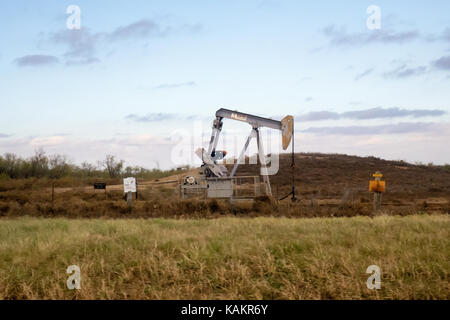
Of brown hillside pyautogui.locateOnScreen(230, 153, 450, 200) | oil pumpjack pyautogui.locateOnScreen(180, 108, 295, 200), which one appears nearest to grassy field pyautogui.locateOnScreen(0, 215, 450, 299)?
oil pumpjack pyautogui.locateOnScreen(180, 108, 295, 200)

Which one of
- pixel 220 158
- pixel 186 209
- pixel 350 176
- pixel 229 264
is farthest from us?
pixel 350 176

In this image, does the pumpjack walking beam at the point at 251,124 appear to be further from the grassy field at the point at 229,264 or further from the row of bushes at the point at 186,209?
the grassy field at the point at 229,264

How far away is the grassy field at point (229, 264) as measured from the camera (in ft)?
20.7

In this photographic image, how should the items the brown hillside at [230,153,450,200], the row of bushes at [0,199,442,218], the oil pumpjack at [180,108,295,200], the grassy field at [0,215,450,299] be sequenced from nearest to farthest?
the grassy field at [0,215,450,299] → the row of bushes at [0,199,442,218] → the oil pumpjack at [180,108,295,200] → the brown hillside at [230,153,450,200]

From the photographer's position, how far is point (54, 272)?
23.2 feet

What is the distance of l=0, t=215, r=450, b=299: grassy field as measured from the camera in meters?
6.30

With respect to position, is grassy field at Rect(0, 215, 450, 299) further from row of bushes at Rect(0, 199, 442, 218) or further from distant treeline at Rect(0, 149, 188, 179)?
distant treeline at Rect(0, 149, 188, 179)

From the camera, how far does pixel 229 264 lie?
715 centimetres

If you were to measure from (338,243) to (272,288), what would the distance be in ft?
8.31

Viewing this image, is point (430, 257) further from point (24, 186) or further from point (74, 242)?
point (24, 186)

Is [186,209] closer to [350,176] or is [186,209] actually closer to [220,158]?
[220,158]

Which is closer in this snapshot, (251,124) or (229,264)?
(229,264)

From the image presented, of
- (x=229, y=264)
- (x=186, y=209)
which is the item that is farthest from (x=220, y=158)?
(x=229, y=264)

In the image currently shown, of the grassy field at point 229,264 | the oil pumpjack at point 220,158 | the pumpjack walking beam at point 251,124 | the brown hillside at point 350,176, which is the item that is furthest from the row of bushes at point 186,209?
the brown hillside at point 350,176
